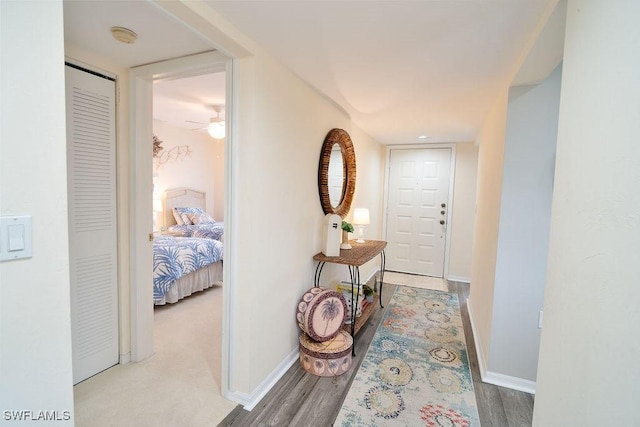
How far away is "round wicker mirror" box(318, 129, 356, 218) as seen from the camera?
265 centimetres

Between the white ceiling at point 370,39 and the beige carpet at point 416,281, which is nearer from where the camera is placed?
the white ceiling at point 370,39

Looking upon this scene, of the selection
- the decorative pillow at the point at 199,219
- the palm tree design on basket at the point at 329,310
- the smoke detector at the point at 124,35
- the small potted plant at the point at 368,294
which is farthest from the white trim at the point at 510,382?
the decorative pillow at the point at 199,219

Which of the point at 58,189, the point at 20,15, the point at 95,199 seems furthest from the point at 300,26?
the point at 95,199

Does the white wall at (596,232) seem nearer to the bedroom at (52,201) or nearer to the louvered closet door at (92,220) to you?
the bedroom at (52,201)

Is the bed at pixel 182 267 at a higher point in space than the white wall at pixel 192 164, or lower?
lower

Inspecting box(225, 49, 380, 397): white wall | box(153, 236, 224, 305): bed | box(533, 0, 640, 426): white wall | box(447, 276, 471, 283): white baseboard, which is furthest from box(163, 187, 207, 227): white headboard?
box(533, 0, 640, 426): white wall

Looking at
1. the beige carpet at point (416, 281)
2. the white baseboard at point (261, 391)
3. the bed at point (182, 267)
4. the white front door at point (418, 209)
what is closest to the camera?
the white baseboard at point (261, 391)

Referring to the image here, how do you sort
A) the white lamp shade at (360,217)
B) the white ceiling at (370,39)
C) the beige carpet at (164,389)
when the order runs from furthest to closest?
the white lamp shade at (360,217) → the beige carpet at (164,389) → the white ceiling at (370,39)

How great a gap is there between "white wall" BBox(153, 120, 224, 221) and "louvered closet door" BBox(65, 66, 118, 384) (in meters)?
3.27

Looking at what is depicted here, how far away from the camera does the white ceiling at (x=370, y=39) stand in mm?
1351

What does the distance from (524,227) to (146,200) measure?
8.80ft

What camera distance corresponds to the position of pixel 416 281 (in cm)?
454

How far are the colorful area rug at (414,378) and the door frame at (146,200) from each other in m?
0.92

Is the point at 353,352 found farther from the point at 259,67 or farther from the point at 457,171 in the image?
the point at 457,171
